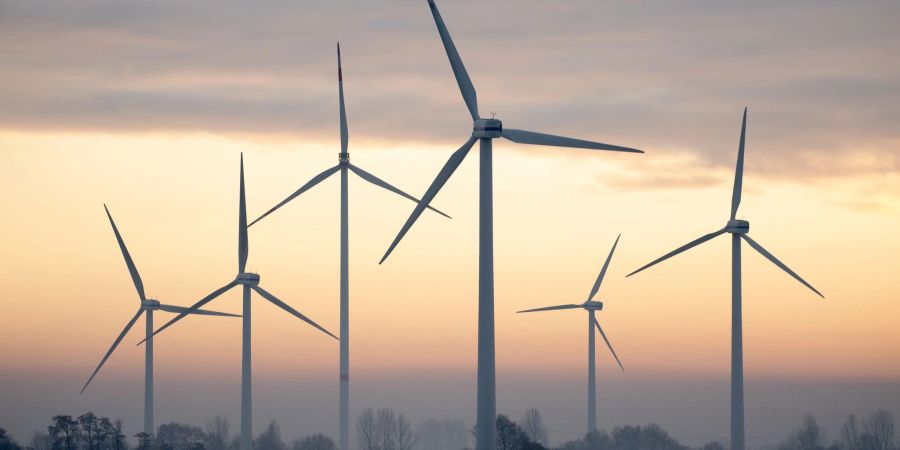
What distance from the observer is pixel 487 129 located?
79875 mm

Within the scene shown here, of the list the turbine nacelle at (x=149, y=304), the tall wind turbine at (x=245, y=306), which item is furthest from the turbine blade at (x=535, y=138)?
the turbine nacelle at (x=149, y=304)

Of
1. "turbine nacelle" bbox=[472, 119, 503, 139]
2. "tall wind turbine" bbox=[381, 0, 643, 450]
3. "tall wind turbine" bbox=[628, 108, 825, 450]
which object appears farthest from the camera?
"tall wind turbine" bbox=[628, 108, 825, 450]

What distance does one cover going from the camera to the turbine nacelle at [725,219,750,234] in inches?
4466

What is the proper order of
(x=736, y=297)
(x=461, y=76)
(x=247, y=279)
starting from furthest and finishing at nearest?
(x=247, y=279), (x=736, y=297), (x=461, y=76)

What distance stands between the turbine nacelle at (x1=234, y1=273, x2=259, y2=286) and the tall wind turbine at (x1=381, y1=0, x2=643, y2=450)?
51.2 metres

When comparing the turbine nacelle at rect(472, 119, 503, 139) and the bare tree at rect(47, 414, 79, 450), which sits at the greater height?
the turbine nacelle at rect(472, 119, 503, 139)

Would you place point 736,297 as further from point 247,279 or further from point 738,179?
point 247,279

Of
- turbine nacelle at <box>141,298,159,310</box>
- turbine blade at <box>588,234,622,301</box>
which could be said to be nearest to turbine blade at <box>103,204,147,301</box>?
turbine nacelle at <box>141,298,159,310</box>

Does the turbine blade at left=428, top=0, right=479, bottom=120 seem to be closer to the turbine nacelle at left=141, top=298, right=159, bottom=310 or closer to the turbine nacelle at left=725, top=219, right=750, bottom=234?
the turbine nacelle at left=725, top=219, right=750, bottom=234

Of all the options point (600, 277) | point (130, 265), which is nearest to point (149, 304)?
point (130, 265)

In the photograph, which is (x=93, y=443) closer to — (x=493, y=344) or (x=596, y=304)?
(x=596, y=304)

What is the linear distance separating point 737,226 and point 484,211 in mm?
41634

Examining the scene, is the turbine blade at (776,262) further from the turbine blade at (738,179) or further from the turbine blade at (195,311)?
the turbine blade at (195,311)

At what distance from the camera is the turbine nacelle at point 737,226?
113m
